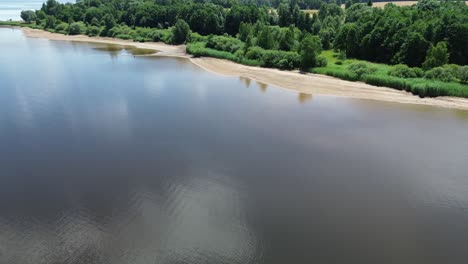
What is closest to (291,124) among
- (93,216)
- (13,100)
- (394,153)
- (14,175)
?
(394,153)

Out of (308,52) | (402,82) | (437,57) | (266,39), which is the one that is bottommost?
(402,82)

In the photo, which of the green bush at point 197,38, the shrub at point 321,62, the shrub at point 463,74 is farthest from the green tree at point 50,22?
the shrub at point 463,74

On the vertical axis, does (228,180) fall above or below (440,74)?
below

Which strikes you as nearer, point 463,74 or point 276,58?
point 463,74

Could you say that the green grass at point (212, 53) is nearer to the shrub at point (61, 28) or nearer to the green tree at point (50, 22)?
the shrub at point (61, 28)

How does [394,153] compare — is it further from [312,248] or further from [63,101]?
[63,101]

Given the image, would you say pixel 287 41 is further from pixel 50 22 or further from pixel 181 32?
pixel 50 22

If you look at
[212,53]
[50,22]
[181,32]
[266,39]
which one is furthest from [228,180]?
[50,22]
